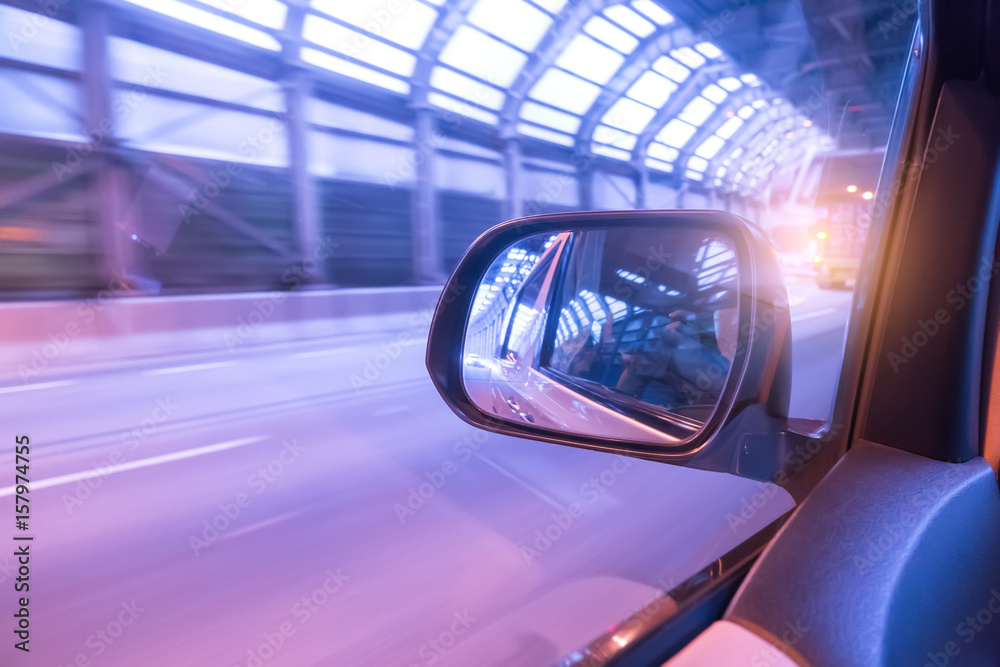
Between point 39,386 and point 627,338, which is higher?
point 627,338

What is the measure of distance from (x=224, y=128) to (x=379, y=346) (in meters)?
7.07

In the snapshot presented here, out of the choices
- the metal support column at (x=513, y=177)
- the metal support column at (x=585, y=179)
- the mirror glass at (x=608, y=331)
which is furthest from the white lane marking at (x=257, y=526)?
the metal support column at (x=585, y=179)

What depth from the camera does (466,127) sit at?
1723 cm

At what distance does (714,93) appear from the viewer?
58.3ft


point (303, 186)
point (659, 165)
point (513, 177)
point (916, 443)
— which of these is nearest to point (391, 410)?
point (916, 443)

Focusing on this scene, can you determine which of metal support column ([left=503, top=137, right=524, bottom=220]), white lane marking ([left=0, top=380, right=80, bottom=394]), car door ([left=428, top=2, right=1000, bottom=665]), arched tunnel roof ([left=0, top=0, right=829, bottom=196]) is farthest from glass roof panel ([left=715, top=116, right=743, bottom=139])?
car door ([left=428, top=2, right=1000, bottom=665])

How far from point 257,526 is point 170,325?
24.4 ft

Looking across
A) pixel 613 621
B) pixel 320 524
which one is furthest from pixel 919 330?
pixel 320 524

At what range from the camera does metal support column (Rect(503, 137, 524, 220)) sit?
1845cm

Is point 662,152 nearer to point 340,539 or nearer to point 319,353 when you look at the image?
point 319,353

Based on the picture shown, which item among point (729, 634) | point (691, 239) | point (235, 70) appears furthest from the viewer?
point (235, 70)

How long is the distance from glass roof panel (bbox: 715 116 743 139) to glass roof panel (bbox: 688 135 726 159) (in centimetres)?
42

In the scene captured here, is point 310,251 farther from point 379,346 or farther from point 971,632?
point 971,632

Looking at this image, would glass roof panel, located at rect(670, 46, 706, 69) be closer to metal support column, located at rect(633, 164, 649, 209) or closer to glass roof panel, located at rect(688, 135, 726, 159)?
glass roof panel, located at rect(688, 135, 726, 159)
